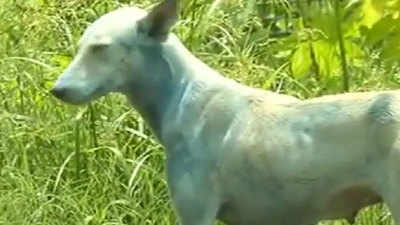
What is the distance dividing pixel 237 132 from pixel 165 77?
1.02 ft

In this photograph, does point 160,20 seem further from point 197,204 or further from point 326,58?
point 326,58

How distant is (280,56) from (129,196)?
3.64ft

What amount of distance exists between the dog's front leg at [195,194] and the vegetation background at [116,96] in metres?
1.37

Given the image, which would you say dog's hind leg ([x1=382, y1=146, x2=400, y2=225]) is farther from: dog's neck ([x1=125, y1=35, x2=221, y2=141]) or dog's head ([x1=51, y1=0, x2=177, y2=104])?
dog's head ([x1=51, y1=0, x2=177, y2=104])

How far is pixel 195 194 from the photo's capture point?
174 inches

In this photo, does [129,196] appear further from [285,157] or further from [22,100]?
[285,157]

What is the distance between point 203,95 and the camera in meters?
4.51

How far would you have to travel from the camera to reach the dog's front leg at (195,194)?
174 inches

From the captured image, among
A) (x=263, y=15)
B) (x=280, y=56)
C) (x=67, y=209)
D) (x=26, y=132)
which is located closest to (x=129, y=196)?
(x=67, y=209)

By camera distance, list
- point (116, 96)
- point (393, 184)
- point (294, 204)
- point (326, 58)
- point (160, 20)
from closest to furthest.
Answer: point (393, 184) → point (294, 204) → point (160, 20) → point (326, 58) → point (116, 96)

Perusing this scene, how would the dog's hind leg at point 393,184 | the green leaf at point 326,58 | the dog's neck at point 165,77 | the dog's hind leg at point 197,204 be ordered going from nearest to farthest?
1. the dog's hind leg at point 393,184
2. the dog's hind leg at point 197,204
3. the dog's neck at point 165,77
4. the green leaf at point 326,58

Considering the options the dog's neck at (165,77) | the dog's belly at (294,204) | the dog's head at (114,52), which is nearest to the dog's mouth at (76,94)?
the dog's head at (114,52)

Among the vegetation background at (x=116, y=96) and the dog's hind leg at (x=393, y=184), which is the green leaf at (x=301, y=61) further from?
the dog's hind leg at (x=393, y=184)

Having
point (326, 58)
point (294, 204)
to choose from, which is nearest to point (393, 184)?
point (294, 204)
